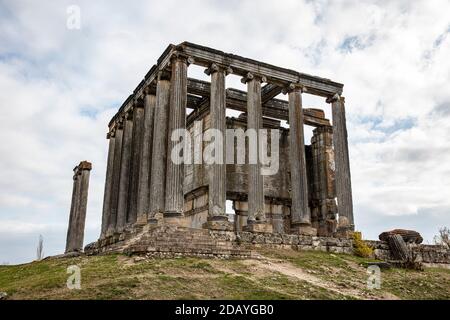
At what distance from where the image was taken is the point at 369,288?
43.2 ft

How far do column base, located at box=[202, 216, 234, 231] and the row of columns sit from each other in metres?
0.07

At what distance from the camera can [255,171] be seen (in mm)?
20984

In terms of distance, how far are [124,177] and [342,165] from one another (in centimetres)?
1232

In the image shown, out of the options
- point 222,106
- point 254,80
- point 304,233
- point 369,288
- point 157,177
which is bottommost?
point 369,288

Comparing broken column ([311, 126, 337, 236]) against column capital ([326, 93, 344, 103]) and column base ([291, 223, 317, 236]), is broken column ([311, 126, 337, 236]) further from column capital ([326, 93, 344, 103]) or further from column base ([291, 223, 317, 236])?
column base ([291, 223, 317, 236])

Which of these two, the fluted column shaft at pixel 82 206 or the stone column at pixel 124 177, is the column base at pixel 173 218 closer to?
the stone column at pixel 124 177

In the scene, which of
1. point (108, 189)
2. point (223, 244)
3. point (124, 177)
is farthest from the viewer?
point (108, 189)

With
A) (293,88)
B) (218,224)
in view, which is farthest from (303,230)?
(293,88)

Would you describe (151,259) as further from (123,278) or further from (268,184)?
(268,184)

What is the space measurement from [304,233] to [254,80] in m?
8.07

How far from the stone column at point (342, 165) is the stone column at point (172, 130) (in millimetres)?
9108

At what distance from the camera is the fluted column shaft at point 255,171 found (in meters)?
20.2

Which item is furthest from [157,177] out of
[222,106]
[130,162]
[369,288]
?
[369,288]

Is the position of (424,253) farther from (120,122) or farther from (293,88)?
(120,122)
